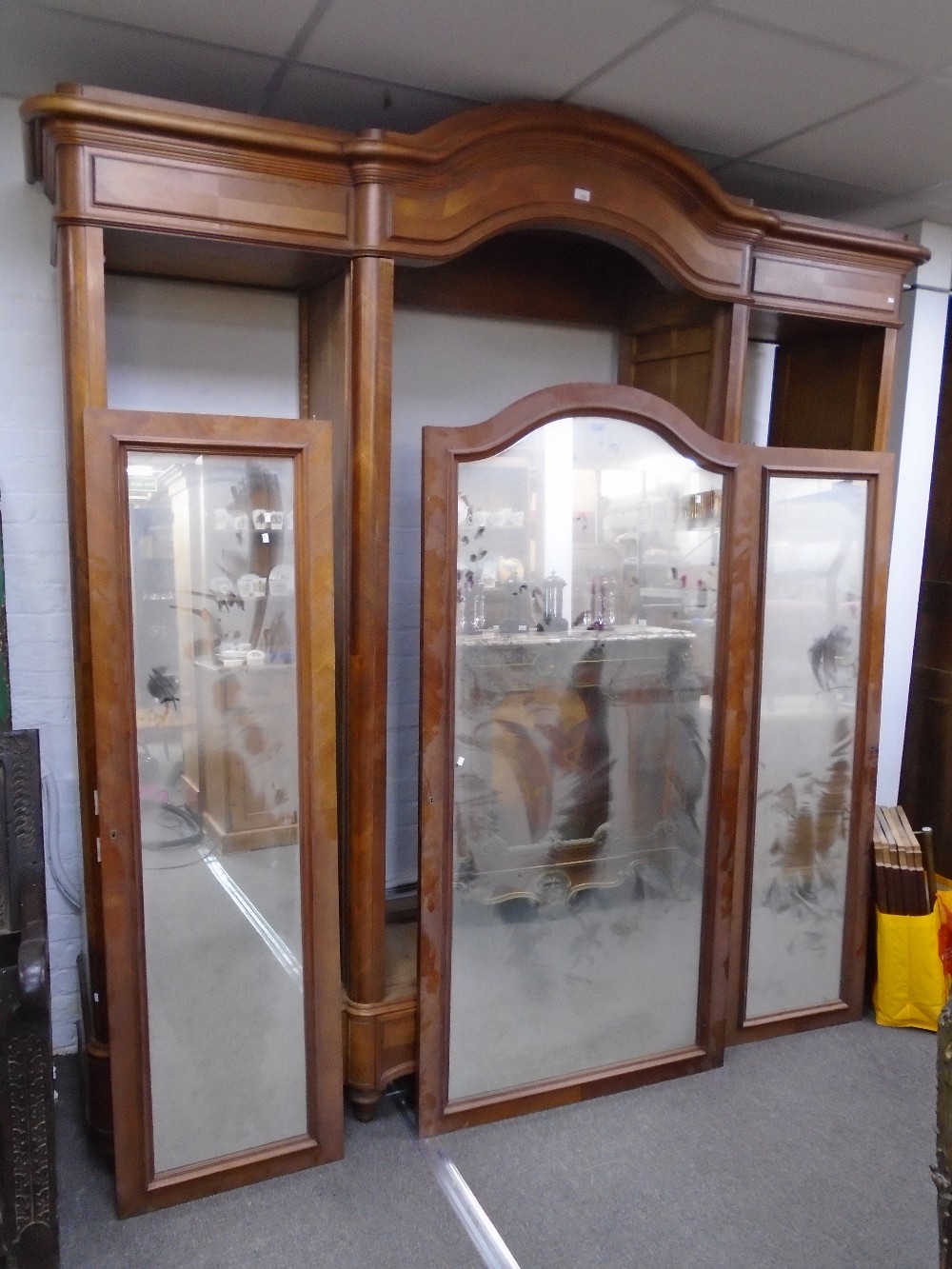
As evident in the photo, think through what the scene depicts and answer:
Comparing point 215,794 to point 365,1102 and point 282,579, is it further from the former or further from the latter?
point 365,1102

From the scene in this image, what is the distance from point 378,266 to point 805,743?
5.96 feet

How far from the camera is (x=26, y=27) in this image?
6.27 ft

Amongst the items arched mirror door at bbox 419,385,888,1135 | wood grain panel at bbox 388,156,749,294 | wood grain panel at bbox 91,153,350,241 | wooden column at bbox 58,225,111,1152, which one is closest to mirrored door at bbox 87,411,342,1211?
wooden column at bbox 58,225,111,1152

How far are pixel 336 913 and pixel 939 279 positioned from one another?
2797 millimetres

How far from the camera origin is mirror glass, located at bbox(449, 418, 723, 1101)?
92.4 inches

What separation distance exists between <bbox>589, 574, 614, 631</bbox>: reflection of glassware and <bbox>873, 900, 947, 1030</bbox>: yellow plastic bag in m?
1.31

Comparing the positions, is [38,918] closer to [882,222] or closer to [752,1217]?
[752,1217]

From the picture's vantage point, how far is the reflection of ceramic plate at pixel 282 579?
82.7 inches

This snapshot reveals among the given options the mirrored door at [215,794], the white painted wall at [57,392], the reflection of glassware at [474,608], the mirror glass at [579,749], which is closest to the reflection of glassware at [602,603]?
the mirror glass at [579,749]

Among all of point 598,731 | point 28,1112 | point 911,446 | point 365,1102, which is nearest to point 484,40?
point 598,731

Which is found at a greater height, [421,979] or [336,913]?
[336,913]

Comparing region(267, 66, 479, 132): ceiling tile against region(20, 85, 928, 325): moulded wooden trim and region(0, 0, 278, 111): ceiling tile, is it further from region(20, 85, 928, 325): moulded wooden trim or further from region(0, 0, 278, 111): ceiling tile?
region(20, 85, 928, 325): moulded wooden trim

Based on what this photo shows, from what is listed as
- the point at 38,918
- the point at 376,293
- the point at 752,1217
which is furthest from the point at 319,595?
the point at 752,1217

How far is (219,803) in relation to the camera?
2.11 m
